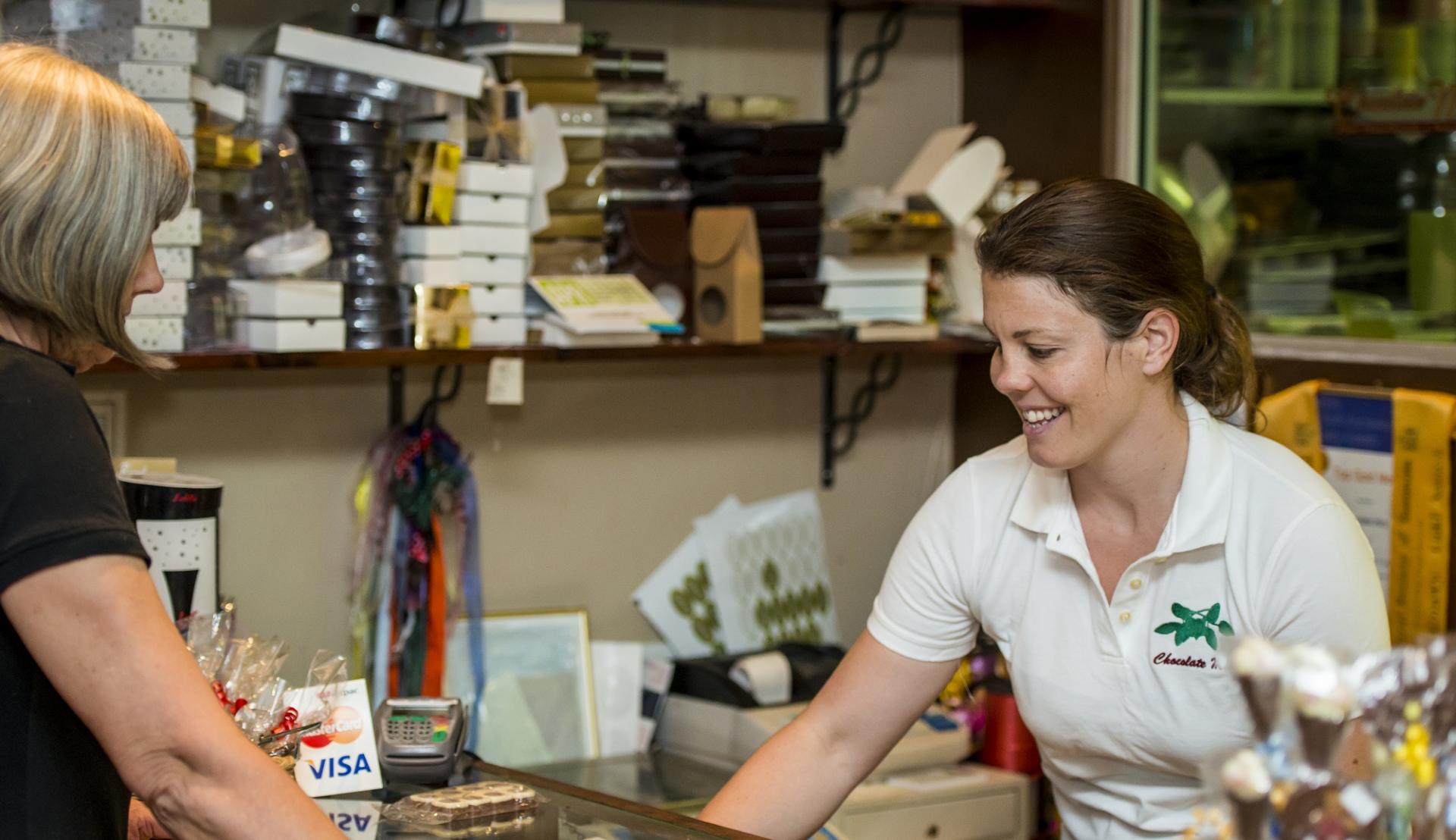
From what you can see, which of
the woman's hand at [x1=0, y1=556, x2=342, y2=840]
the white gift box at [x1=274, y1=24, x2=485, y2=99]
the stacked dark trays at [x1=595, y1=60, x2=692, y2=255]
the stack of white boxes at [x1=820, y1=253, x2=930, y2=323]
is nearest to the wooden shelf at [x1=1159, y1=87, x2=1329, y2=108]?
the stack of white boxes at [x1=820, y1=253, x2=930, y2=323]

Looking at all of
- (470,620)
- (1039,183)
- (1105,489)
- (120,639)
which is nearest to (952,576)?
(1105,489)

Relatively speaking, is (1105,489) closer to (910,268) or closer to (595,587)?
(910,268)

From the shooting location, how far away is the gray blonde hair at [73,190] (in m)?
1.11

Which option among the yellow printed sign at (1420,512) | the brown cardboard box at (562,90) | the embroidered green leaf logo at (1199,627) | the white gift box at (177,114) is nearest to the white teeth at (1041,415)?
the embroidered green leaf logo at (1199,627)

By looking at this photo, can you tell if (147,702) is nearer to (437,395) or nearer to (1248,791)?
(1248,791)

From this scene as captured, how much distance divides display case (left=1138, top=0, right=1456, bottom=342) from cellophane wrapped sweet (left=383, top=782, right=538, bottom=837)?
151 cm

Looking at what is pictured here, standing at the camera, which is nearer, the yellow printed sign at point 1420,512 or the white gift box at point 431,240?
the yellow printed sign at point 1420,512

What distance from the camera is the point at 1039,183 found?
2.82 m

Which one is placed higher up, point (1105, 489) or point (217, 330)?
point (217, 330)

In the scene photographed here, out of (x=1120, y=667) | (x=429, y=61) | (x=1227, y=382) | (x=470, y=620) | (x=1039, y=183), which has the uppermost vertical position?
(x=429, y=61)

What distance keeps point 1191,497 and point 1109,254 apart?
0.88ft

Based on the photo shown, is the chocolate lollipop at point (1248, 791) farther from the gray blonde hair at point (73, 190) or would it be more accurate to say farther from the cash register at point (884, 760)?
the cash register at point (884, 760)

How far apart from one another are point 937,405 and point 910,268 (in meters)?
0.46

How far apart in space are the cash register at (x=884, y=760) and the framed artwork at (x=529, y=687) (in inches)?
6.4
